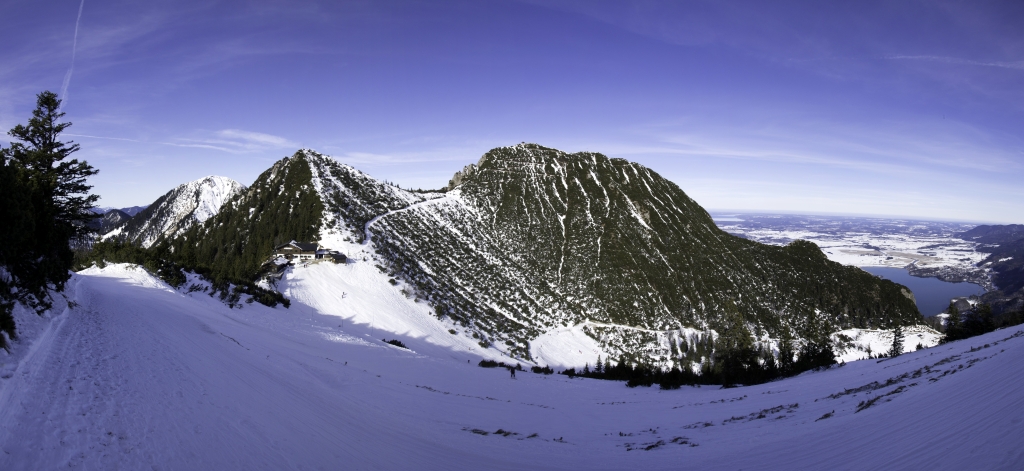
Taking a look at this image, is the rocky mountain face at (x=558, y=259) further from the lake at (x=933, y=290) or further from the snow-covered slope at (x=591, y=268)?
the lake at (x=933, y=290)

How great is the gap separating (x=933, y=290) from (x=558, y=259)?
173m

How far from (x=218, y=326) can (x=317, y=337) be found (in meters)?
8.39

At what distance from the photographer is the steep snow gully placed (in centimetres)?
661

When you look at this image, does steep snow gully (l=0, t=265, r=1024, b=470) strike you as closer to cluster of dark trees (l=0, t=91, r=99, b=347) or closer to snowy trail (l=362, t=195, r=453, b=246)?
cluster of dark trees (l=0, t=91, r=99, b=347)

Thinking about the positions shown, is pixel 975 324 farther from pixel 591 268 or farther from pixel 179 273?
pixel 179 273

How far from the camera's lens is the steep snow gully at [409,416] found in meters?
6.61

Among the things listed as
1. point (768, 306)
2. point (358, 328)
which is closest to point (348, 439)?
point (358, 328)

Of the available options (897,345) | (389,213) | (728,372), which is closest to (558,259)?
(389,213)

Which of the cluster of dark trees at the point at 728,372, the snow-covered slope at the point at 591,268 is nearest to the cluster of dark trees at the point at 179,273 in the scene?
the snow-covered slope at the point at 591,268

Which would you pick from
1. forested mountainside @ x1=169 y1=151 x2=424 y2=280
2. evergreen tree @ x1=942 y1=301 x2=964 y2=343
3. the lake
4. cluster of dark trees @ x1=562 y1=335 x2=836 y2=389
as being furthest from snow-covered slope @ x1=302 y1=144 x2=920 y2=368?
the lake

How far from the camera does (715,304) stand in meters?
86.1

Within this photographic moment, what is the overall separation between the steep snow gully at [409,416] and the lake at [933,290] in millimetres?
163884

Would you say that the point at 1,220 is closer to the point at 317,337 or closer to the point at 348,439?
the point at 348,439

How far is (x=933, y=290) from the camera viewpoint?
6481 inches
